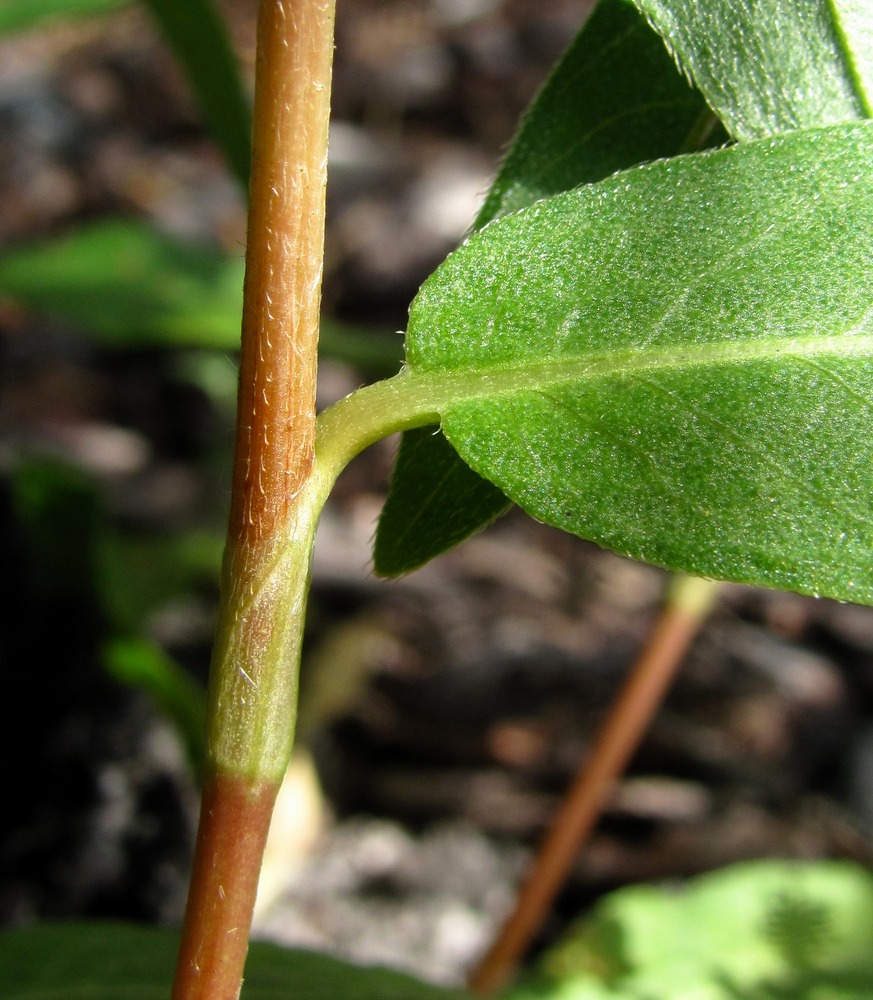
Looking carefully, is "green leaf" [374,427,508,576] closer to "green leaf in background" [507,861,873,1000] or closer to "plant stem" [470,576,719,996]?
"plant stem" [470,576,719,996]

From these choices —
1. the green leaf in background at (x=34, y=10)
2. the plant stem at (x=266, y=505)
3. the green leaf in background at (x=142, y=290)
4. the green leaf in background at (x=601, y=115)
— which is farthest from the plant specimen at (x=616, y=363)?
the green leaf in background at (x=34, y=10)

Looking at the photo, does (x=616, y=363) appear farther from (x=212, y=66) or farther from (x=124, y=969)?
(x=212, y=66)

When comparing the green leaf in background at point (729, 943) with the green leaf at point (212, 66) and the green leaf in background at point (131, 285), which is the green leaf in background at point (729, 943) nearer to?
the green leaf at point (212, 66)

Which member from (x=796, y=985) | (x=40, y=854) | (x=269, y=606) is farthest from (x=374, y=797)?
(x=269, y=606)

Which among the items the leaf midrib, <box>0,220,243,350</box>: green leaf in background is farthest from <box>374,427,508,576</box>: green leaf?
<box>0,220,243,350</box>: green leaf in background

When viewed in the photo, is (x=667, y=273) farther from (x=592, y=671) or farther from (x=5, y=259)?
(x=5, y=259)

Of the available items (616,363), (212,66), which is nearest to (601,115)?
(616,363)
